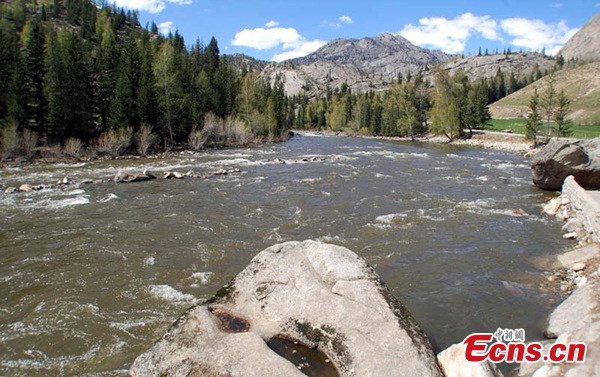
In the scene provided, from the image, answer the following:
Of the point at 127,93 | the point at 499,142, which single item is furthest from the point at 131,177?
the point at 499,142

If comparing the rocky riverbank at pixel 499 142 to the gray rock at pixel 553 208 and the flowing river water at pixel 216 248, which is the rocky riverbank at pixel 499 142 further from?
the gray rock at pixel 553 208

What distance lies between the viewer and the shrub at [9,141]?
4109 cm

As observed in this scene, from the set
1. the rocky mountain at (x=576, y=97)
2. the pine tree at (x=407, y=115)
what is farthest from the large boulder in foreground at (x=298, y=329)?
the rocky mountain at (x=576, y=97)

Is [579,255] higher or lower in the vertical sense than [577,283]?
higher

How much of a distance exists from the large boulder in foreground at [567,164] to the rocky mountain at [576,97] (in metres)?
96.2

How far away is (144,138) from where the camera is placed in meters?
50.1

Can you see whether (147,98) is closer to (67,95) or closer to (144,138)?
(144,138)

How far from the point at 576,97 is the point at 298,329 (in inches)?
6276

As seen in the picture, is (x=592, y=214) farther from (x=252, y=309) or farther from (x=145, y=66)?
(x=145, y=66)

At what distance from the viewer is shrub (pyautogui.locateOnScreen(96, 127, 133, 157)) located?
47.1 meters

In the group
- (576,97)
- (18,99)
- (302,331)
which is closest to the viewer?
(302,331)

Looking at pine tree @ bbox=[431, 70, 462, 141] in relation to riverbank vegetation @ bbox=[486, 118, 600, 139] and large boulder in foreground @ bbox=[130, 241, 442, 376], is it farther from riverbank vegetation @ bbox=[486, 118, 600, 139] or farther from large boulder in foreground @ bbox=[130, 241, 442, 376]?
large boulder in foreground @ bbox=[130, 241, 442, 376]

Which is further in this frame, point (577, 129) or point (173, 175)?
point (577, 129)

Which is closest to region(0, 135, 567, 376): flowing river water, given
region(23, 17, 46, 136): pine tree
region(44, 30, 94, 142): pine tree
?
region(44, 30, 94, 142): pine tree
